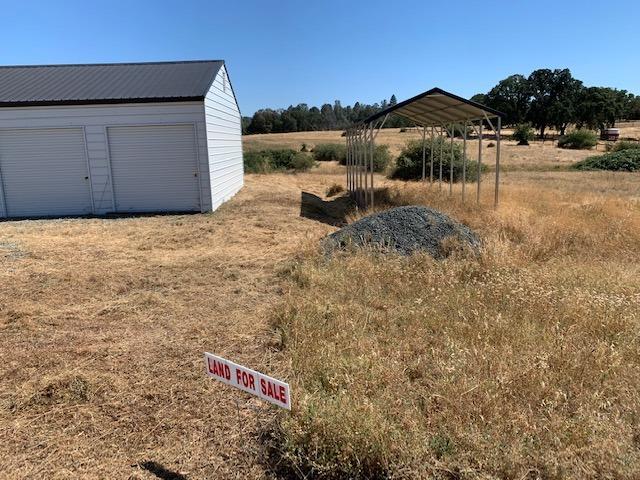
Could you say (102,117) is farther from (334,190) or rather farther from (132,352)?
(132,352)

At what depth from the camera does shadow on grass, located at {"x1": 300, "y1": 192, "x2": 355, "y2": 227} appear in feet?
41.7

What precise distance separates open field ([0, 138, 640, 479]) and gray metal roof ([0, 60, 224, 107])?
6.40 m

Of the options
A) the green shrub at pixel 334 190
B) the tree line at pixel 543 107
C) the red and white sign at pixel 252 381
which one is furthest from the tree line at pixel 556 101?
the red and white sign at pixel 252 381

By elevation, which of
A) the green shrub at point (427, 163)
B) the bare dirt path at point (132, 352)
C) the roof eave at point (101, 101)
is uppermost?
the roof eave at point (101, 101)

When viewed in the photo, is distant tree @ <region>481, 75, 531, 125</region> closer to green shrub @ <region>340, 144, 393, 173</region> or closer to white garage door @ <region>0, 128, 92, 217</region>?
green shrub @ <region>340, 144, 393, 173</region>

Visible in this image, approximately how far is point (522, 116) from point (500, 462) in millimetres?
89516

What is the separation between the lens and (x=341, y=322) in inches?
183

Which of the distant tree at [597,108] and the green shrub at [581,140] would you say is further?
the distant tree at [597,108]

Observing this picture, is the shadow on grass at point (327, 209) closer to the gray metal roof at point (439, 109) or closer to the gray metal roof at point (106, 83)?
the gray metal roof at point (439, 109)

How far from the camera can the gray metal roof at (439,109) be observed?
1158 cm

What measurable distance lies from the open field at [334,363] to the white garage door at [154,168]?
18.0ft

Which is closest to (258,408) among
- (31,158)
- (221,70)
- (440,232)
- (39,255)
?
(440,232)

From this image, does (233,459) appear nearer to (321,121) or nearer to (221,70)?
(221,70)

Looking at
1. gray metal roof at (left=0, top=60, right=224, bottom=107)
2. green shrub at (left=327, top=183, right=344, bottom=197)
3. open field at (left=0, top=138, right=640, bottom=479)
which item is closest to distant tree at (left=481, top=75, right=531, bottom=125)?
green shrub at (left=327, top=183, right=344, bottom=197)
